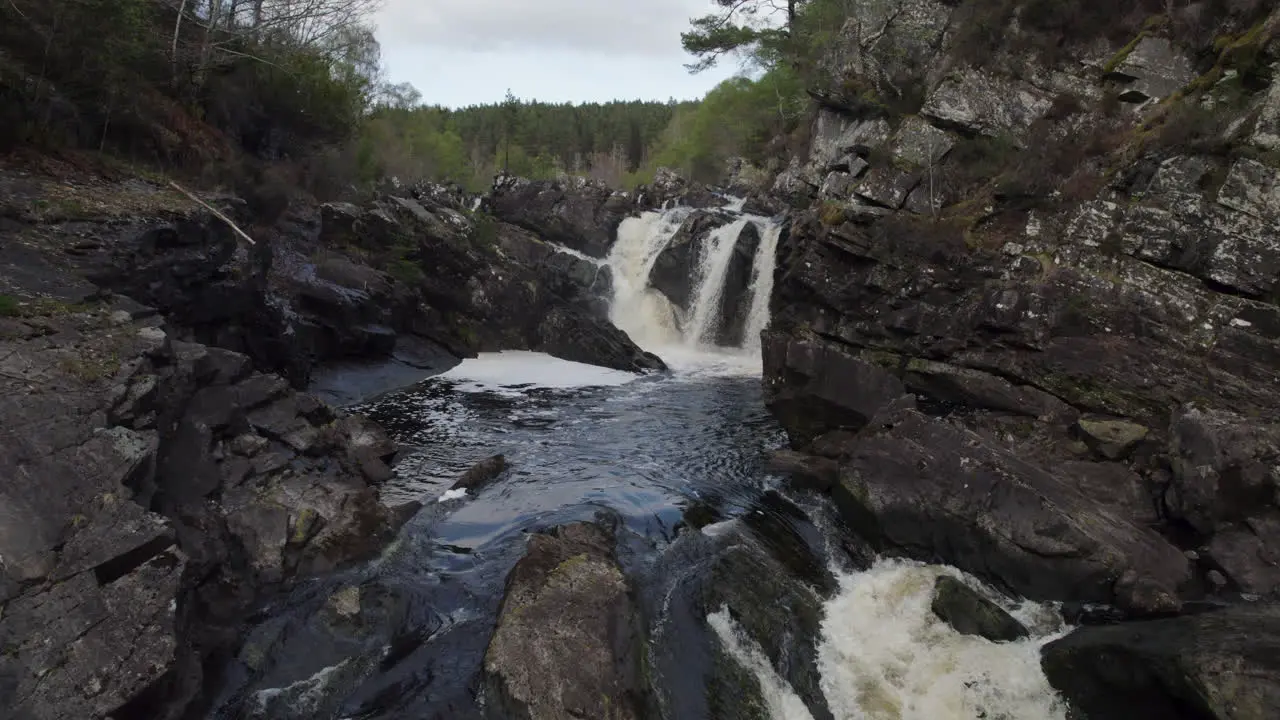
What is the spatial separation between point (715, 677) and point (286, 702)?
4545mm

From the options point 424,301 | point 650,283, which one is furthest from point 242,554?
point 650,283

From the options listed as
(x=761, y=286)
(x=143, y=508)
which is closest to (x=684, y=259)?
(x=761, y=286)

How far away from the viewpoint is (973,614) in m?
8.69

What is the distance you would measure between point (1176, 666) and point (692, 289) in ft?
74.8

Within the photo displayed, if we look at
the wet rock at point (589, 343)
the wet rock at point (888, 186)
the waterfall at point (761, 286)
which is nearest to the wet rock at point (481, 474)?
the wet rock at point (589, 343)

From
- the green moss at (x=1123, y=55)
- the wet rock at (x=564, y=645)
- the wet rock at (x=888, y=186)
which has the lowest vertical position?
the wet rock at (x=564, y=645)

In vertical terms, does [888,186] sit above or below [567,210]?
above

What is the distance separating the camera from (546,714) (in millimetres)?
6633

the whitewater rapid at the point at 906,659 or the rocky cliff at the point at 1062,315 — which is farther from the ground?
the rocky cliff at the point at 1062,315

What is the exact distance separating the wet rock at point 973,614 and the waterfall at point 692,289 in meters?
15.0

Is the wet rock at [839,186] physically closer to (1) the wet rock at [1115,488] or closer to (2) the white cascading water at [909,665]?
(1) the wet rock at [1115,488]

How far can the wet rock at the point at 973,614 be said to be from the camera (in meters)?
8.48

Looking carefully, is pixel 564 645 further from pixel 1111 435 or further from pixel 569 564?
pixel 1111 435

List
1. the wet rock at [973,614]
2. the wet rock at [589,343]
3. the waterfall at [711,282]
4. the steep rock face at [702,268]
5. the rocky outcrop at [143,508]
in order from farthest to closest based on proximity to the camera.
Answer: the waterfall at [711,282] < the steep rock face at [702,268] < the wet rock at [589,343] < the wet rock at [973,614] < the rocky outcrop at [143,508]
